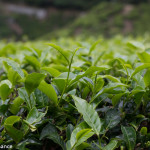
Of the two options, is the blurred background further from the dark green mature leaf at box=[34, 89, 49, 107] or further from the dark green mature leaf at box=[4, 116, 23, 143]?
the dark green mature leaf at box=[4, 116, 23, 143]

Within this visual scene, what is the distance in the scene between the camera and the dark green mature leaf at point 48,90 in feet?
2.10

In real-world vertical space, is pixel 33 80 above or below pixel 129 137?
above

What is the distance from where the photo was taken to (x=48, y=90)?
648 mm

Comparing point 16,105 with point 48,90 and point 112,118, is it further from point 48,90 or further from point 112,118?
point 112,118

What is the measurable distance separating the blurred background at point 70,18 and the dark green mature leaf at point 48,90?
15027 mm

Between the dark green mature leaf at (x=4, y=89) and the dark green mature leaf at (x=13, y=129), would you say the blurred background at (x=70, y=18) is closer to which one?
the dark green mature leaf at (x=4, y=89)

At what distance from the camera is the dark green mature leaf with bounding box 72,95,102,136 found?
0.58 metres

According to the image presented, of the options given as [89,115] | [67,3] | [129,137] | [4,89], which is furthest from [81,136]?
[67,3]

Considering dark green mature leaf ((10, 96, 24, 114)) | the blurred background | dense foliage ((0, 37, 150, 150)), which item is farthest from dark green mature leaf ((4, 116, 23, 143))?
the blurred background

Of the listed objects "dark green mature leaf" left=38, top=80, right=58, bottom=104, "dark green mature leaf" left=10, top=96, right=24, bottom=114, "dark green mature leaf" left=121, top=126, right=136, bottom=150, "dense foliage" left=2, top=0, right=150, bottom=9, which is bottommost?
"dark green mature leaf" left=121, top=126, right=136, bottom=150

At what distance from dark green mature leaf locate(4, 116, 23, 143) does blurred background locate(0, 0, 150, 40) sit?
15103 millimetres

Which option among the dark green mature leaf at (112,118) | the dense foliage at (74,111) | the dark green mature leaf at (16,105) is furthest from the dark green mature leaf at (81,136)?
the dark green mature leaf at (16,105)

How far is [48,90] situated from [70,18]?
24.8 m

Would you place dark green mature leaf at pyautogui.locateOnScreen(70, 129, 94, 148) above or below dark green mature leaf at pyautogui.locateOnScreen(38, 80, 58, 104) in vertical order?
below
